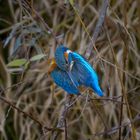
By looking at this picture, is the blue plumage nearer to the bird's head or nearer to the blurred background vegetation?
the bird's head

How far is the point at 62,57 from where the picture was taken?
0.89 metres

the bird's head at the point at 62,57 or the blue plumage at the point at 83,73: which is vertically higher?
the bird's head at the point at 62,57

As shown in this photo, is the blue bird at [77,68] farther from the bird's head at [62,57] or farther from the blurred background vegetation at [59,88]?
the blurred background vegetation at [59,88]

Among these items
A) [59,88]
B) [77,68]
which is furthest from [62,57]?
[59,88]

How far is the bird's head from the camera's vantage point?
0.89m

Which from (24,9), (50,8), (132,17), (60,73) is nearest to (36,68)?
(50,8)

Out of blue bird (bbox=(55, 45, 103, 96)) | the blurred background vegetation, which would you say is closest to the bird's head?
blue bird (bbox=(55, 45, 103, 96))

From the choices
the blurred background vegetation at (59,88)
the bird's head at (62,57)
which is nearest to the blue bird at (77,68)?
the bird's head at (62,57)

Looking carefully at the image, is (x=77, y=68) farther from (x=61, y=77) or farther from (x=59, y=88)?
(x=59, y=88)

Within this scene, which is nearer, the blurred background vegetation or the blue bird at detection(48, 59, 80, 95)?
the blue bird at detection(48, 59, 80, 95)

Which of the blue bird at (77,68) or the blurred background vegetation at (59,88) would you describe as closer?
the blue bird at (77,68)

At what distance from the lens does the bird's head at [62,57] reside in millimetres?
888

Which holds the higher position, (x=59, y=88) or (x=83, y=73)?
(x=83, y=73)

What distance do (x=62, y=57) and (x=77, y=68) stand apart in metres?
0.04
